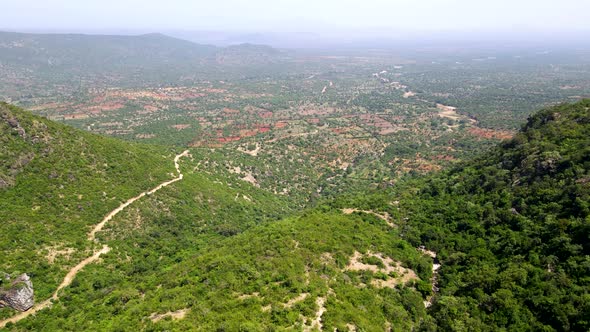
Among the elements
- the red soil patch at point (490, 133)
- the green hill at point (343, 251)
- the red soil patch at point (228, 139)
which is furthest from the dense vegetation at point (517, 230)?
the red soil patch at point (228, 139)

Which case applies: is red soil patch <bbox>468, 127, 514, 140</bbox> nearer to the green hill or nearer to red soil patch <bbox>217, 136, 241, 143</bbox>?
the green hill

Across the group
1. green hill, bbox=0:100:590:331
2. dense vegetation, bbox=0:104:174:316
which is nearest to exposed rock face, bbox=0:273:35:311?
dense vegetation, bbox=0:104:174:316

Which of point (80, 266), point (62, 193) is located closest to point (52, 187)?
point (62, 193)

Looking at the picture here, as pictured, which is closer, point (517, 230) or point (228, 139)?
point (517, 230)

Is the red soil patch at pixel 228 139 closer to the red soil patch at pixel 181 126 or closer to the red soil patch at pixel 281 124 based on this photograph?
the red soil patch at pixel 281 124

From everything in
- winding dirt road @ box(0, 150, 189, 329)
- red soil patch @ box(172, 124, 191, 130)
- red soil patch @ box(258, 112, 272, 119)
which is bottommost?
winding dirt road @ box(0, 150, 189, 329)

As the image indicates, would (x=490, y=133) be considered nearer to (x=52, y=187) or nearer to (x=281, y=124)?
(x=281, y=124)

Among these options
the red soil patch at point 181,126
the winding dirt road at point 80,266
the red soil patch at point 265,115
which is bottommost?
the winding dirt road at point 80,266

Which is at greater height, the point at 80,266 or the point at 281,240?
the point at 281,240
